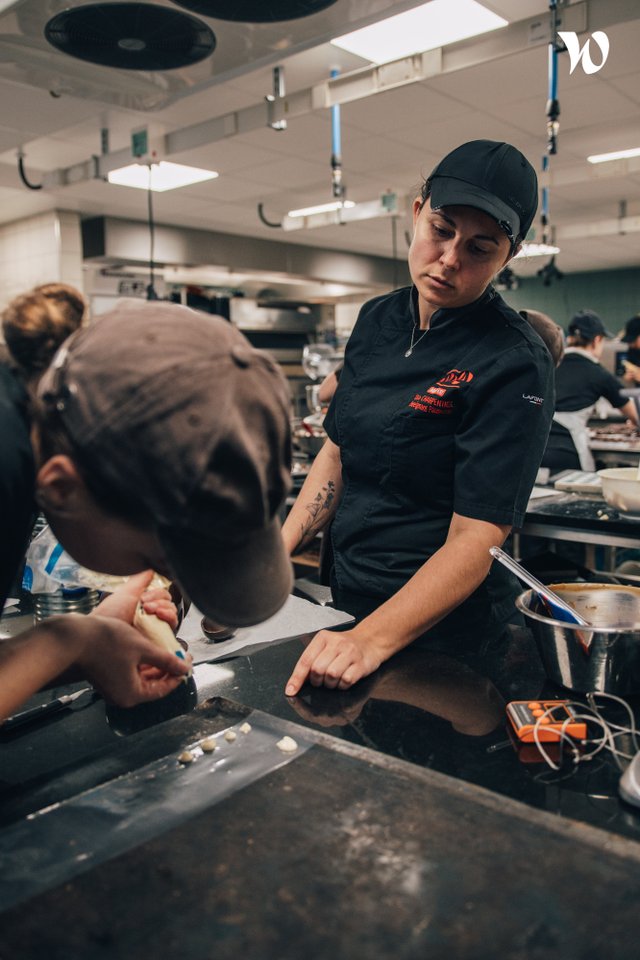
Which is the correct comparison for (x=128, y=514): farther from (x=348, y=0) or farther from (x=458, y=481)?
(x=348, y=0)

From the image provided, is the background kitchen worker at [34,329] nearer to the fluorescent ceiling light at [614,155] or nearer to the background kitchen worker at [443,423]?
the background kitchen worker at [443,423]

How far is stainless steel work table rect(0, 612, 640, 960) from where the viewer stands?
610 mm

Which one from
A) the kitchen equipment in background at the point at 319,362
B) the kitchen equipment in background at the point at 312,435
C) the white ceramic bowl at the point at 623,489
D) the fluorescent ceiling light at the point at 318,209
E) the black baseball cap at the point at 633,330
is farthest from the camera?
the fluorescent ceiling light at the point at 318,209

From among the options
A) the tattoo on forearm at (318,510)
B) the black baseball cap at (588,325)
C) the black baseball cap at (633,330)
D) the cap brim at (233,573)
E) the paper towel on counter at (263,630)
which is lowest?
the paper towel on counter at (263,630)

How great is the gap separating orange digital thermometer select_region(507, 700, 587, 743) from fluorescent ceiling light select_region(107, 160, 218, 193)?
18.1 feet

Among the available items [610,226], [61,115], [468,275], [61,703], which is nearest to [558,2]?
[468,275]

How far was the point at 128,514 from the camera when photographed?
2.12 ft

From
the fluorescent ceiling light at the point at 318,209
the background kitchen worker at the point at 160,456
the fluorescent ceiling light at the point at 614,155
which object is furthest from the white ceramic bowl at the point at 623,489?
the fluorescent ceiling light at the point at 318,209

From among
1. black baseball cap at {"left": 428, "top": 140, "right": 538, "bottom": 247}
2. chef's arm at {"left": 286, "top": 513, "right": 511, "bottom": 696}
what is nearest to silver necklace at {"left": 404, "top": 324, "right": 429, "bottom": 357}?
black baseball cap at {"left": 428, "top": 140, "right": 538, "bottom": 247}

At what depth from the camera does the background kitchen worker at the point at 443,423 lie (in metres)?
1.31

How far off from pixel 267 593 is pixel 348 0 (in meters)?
1.44

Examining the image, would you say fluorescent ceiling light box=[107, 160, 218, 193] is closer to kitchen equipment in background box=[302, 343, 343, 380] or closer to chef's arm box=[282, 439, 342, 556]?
kitchen equipment in background box=[302, 343, 343, 380]

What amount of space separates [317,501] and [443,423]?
36 centimetres

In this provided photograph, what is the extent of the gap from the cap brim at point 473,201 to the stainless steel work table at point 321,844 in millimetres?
797
